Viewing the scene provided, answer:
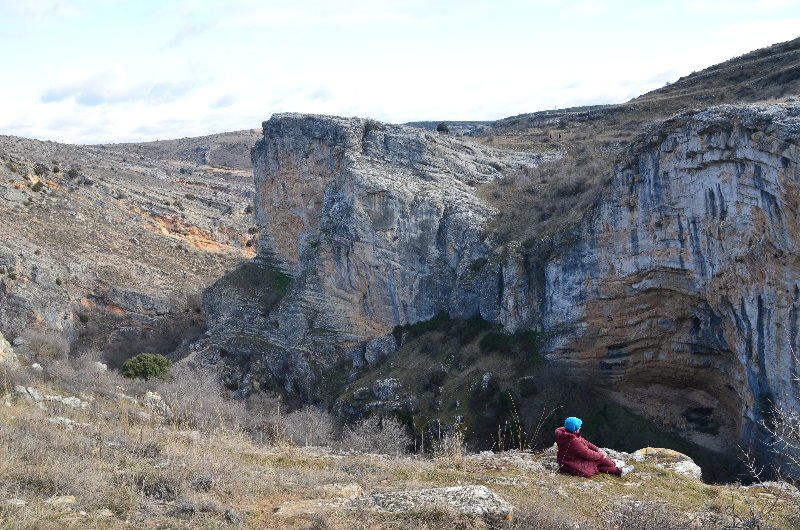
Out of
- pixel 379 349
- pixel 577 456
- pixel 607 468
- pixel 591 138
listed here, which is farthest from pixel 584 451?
pixel 591 138

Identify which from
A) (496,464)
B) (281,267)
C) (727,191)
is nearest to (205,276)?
(281,267)

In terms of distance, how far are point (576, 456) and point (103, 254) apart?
3699 centimetres

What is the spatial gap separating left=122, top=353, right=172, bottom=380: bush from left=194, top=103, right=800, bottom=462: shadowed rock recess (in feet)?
16.8

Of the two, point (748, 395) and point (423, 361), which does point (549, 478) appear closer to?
point (748, 395)

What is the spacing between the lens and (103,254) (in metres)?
41.6

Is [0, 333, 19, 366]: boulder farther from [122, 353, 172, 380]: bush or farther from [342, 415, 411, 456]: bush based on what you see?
[342, 415, 411, 456]: bush

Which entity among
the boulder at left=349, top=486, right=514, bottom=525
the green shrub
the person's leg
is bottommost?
the green shrub

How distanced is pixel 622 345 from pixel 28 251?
29311mm

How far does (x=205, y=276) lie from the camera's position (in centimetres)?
4547

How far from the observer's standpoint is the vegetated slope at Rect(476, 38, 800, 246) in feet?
97.4

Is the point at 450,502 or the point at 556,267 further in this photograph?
the point at 556,267

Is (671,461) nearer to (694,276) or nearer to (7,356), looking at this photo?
(694,276)

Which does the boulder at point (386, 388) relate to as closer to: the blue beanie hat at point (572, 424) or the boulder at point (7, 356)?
the boulder at point (7, 356)

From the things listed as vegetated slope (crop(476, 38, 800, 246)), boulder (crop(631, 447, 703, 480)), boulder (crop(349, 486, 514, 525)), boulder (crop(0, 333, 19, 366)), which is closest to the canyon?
vegetated slope (crop(476, 38, 800, 246))
